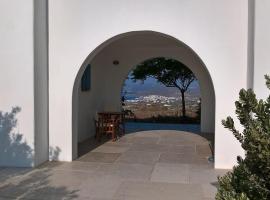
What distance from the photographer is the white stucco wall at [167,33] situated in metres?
6.94

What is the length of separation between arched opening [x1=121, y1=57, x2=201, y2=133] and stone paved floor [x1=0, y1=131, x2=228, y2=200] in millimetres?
7950

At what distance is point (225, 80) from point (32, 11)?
405 centimetres

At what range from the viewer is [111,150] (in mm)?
8977

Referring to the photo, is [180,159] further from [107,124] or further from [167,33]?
[107,124]

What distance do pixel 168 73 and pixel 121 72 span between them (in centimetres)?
583

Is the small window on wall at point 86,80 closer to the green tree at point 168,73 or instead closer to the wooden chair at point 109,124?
the wooden chair at point 109,124

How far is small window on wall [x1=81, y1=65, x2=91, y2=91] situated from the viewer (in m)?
10.1

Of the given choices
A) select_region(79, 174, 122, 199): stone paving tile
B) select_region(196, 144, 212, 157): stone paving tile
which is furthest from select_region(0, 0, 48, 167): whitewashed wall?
select_region(196, 144, 212, 157): stone paving tile

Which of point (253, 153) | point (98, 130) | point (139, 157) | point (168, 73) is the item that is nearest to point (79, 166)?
point (139, 157)

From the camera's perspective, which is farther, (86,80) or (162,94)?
(162,94)

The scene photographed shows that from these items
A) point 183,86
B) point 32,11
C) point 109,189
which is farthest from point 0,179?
point 183,86

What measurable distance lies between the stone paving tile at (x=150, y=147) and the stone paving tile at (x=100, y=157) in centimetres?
87

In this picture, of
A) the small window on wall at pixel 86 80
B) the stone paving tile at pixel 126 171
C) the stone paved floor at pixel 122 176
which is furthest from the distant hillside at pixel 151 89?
the stone paving tile at pixel 126 171

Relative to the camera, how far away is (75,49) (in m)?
7.37
